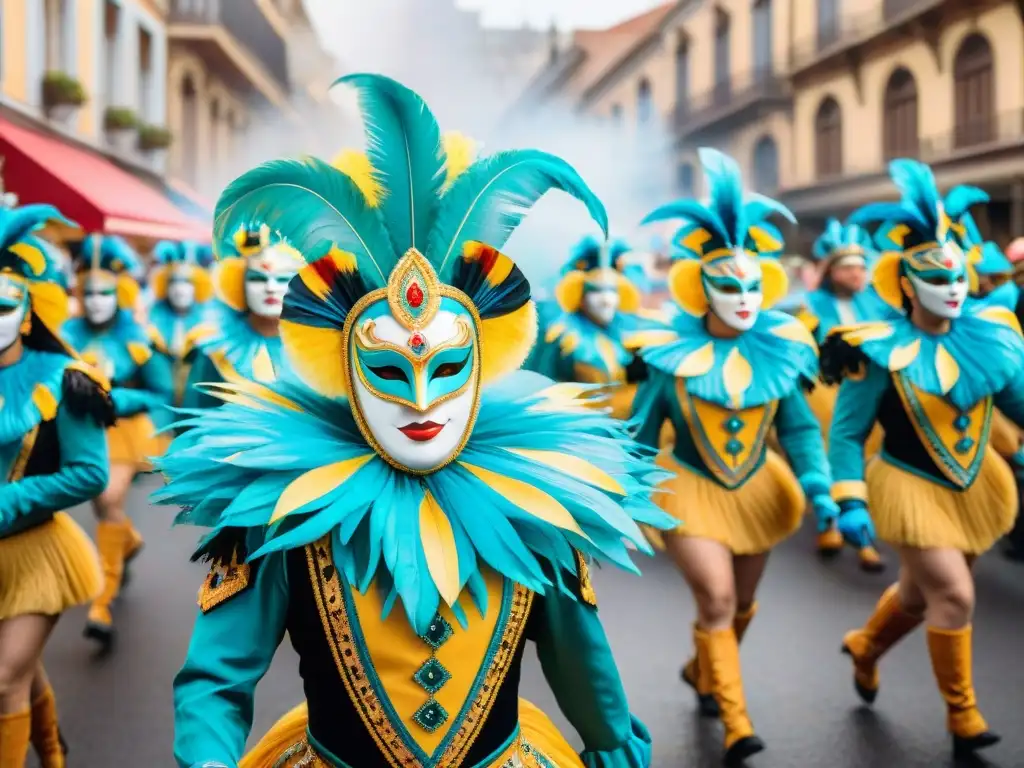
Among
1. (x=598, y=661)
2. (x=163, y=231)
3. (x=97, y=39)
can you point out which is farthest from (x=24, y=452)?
(x=97, y=39)

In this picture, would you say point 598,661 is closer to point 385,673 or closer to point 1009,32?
point 385,673

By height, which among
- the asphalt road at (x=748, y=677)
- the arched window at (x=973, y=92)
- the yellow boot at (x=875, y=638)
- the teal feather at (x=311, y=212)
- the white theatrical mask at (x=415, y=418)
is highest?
the arched window at (x=973, y=92)

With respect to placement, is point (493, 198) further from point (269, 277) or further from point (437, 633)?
point (269, 277)

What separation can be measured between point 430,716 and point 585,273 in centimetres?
731

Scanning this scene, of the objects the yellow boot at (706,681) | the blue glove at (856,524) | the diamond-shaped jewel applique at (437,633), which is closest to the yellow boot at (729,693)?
the yellow boot at (706,681)

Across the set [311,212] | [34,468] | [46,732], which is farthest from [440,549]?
[46,732]

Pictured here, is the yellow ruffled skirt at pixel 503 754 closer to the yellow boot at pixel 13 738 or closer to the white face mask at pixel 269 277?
the yellow boot at pixel 13 738

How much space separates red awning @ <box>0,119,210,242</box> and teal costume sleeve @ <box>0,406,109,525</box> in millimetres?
9622

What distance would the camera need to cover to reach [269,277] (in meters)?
6.21

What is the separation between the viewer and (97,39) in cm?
1747

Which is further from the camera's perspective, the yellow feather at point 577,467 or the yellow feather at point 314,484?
the yellow feather at point 577,467

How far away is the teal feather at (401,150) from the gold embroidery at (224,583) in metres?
0.72

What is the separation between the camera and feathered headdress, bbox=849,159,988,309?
15.9 feet

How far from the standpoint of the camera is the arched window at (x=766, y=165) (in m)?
27.0
